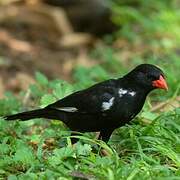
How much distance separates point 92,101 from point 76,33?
7.23m

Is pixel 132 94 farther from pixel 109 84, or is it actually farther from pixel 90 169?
pixel 90 169

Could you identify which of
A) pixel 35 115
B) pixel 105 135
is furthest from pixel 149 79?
pixel 35 115

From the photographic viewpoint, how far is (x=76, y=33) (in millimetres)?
12125

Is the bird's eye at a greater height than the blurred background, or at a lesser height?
greater

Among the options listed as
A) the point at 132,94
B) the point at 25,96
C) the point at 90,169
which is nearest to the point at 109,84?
the point at 132,94

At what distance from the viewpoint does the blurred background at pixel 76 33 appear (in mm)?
10609

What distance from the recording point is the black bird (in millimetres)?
4844

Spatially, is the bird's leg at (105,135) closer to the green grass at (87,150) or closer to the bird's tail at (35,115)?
the green grass at (87,150)

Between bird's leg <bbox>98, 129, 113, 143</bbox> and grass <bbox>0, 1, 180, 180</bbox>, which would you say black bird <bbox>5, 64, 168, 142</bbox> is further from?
grass <bbox>0, 1, 180, 180</bbox>

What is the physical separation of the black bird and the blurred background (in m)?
4.99

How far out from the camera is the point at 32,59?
10.9m

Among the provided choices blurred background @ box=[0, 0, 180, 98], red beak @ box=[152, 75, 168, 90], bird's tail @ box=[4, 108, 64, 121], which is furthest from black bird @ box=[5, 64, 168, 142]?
blurred background @ box=[0, 0, 180, 98]

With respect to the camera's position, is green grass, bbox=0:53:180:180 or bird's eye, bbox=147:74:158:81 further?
bird's eye, bbox=147:74:158:81

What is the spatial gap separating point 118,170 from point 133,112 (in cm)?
86
